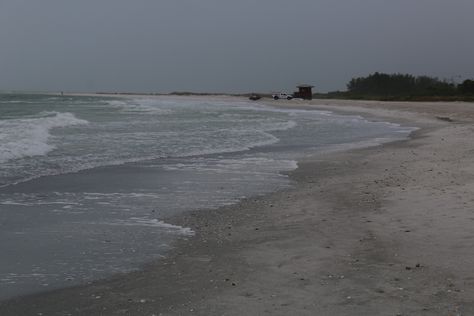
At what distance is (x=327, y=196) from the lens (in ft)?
31.3

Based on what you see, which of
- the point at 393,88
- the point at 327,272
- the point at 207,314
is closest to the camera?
the point at 207,314

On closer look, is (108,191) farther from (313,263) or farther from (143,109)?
(143,109)

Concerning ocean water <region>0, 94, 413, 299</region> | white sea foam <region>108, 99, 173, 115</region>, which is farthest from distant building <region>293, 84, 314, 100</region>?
ocean water <region>0, 94, 413, 299</region>

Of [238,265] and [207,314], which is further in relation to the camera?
[238,265]

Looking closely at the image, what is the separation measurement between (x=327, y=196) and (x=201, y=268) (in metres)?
4.34

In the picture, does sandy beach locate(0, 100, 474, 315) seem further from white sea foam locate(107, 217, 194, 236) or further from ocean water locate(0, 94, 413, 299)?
ocean water locate(0, 94, 413, 299)

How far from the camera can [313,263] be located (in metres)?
5.65

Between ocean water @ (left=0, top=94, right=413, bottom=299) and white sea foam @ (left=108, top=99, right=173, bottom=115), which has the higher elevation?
white sea foam @ (left=108, top=99, right=173, bottom=115)

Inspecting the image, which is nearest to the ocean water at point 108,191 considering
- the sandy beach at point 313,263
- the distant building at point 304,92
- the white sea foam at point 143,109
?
the sandy beach at point 313,263

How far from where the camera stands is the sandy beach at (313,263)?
458 cm

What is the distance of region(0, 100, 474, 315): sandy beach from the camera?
4578mm

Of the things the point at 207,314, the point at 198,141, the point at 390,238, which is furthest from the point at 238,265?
the point at 198,141

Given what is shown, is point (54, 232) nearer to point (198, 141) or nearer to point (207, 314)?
point (207, 314)

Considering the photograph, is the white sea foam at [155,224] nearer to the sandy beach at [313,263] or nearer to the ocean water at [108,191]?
the ocean water at [108,191]
